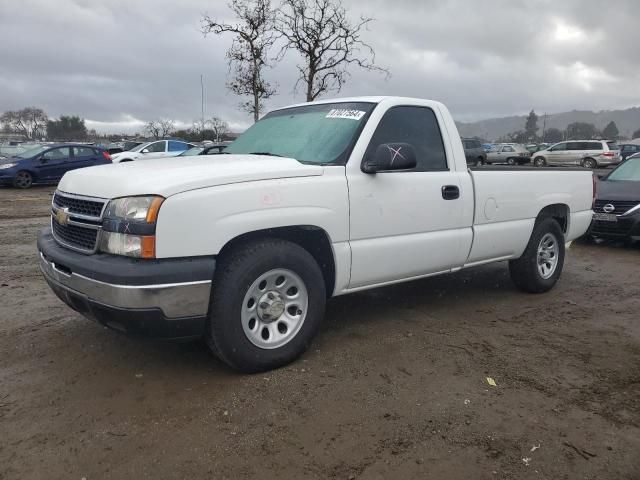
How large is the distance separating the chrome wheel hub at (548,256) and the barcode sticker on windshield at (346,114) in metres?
2.72

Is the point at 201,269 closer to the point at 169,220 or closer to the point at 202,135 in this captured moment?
the point at 169,220

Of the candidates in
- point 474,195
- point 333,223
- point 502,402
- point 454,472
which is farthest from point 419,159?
point 454,472

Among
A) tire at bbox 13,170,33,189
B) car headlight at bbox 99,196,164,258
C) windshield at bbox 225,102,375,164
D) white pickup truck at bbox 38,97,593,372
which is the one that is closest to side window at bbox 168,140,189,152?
tire at bbox 13,170,33,189

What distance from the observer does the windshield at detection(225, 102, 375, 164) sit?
4.02 meters

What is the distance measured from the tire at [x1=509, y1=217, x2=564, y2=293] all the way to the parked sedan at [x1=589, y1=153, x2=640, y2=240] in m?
2.77

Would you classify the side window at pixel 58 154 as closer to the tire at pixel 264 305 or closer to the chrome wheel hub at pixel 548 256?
the chrome wheel hub at pixel 548 256

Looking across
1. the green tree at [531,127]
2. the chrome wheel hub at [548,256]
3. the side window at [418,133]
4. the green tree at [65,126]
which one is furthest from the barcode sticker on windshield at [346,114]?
the green tree at [531,127]

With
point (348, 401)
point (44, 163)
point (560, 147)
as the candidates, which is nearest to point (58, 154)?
point (44, 163)

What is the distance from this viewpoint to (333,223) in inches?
147

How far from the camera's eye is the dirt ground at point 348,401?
265 cm

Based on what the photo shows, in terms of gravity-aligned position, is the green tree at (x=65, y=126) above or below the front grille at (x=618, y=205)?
above

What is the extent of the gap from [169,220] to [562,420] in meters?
2.49

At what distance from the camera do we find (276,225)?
3447 millimetres

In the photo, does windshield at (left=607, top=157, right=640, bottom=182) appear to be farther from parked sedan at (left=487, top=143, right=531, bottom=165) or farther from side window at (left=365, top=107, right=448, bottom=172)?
parked sedan at (left=487, top=143, right=531, bottom=165)
